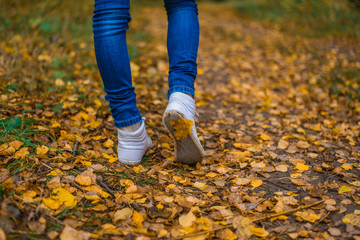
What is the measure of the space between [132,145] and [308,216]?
0.93 metres

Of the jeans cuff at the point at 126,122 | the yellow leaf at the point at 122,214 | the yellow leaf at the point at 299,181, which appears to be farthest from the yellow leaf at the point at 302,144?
the yellow leaf at the point at 122,214

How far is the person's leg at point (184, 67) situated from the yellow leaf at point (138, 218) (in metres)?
0.42

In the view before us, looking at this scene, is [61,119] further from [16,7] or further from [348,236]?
[16,7]

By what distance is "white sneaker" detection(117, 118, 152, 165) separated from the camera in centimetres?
158

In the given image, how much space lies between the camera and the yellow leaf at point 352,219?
49.9 inches

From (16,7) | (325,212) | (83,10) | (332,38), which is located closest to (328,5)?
(332,38)

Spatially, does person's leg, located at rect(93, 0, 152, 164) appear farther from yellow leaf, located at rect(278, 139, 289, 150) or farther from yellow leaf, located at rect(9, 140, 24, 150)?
yellow leaf, located at rect(278, 139, 289, 150)

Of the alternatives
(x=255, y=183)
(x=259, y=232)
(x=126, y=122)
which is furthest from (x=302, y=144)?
(x=126, y=122)

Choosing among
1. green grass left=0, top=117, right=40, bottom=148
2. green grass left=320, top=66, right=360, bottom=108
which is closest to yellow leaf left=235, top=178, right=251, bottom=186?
green grass left=0, top=117, right=40, bottom=148

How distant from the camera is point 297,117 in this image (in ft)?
8.42

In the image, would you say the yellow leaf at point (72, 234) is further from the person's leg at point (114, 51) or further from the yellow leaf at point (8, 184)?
the person's leg at point (114, 51)

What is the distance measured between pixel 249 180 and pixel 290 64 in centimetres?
292

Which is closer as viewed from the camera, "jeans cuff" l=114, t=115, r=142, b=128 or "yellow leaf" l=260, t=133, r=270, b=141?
"jeans cuff" l=114, t=115, r=142, b=128

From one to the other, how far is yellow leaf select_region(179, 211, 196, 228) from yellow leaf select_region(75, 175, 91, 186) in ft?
1.57
